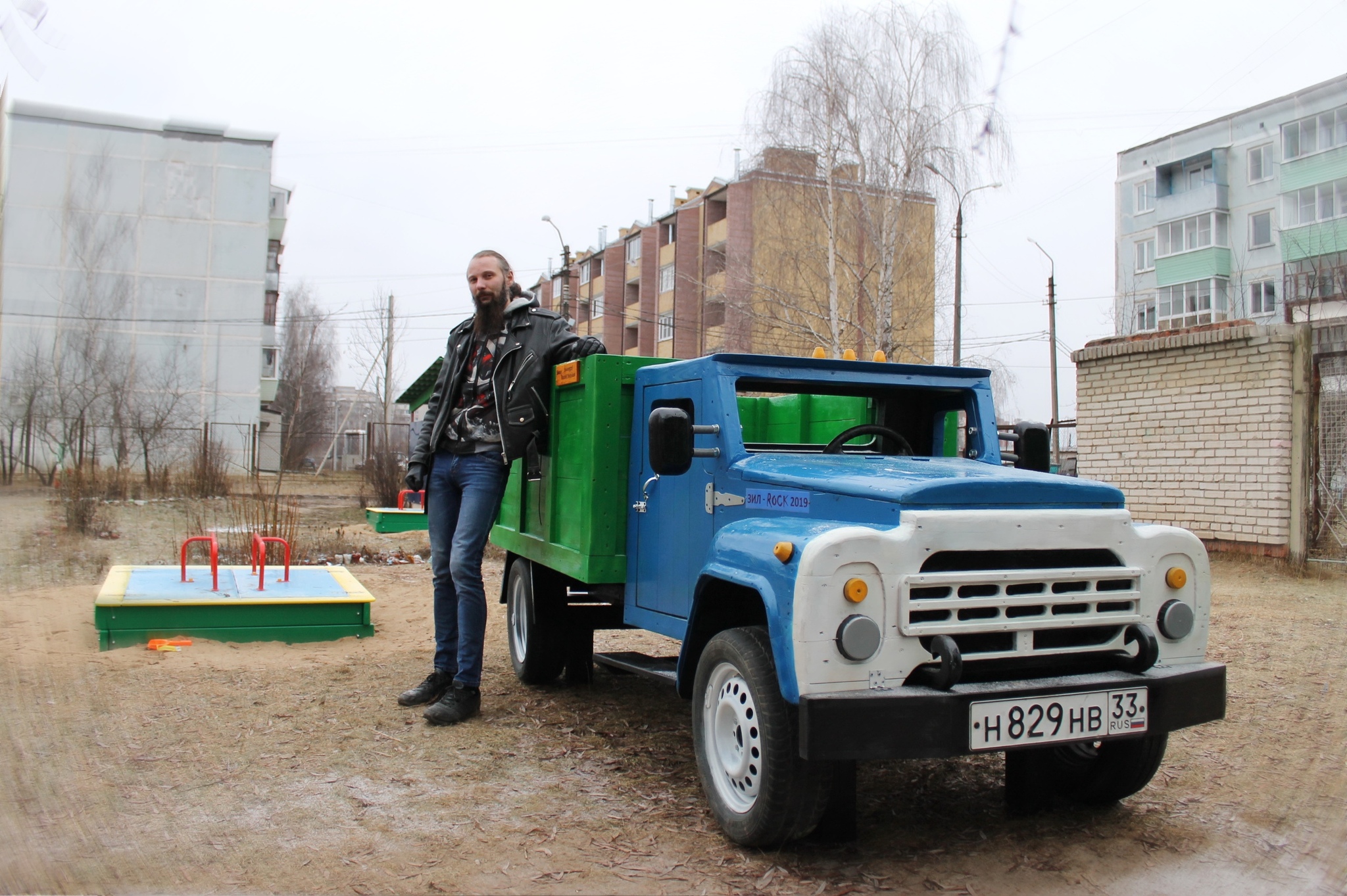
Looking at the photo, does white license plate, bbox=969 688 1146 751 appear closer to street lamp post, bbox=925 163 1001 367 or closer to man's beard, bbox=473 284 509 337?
man's beard, bbox=473 284 509 337

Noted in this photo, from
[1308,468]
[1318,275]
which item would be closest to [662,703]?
[1308,468]

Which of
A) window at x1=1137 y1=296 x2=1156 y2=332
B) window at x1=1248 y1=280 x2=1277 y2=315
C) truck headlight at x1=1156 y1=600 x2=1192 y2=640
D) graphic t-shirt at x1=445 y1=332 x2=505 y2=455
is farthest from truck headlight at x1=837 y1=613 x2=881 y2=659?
window at x1=1137 y1=296 x2=1156 y2=332

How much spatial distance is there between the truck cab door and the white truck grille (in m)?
1.13

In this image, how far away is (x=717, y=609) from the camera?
12.5 ft

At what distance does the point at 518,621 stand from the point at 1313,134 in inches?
1484

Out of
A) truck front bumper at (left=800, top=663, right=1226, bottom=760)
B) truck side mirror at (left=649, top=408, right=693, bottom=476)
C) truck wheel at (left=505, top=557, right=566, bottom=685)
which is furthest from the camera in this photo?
truck wheel at (left=505, top=557, right=566, bottom=685)

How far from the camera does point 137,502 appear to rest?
1563 centimetres

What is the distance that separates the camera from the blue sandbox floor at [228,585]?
23.4 ft

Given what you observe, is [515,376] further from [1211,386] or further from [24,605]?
[1211,386]

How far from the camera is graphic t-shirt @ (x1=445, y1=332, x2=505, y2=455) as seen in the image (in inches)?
205

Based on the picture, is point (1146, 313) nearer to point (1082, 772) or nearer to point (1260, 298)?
point (1260, 298)

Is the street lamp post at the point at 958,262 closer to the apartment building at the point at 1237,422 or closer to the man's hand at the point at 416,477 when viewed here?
the apartment building at the point at 1237,422

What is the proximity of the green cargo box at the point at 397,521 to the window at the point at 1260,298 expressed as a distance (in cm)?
3014

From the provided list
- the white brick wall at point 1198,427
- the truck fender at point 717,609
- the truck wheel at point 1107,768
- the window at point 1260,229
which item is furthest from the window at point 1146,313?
the truck fender at point 717,609
